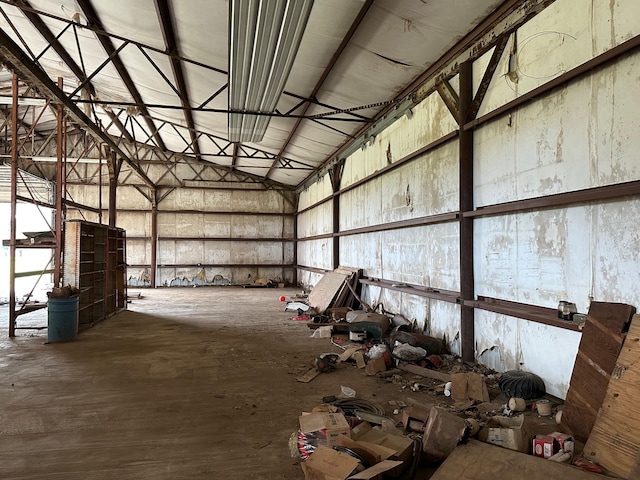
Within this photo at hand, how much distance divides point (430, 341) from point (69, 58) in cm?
833

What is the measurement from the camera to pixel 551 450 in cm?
247

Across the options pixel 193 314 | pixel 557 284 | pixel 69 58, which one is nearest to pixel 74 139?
pixel 69 58

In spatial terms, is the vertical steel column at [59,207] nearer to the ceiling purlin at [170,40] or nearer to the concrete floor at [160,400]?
the concrete floor at [160,400]

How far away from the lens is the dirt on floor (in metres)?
2.68

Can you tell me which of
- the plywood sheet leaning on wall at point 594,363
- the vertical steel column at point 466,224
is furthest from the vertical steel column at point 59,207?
the plywood sheet leaning on wall at point 594,363

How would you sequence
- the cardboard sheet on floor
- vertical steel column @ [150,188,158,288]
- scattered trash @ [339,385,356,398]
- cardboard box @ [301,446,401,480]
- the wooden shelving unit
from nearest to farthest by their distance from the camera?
cardboard box @ [301,446,401,480], the cardboard sheet on floor, scattered trash @ [339,385,356,398], the wooden shelving unit, vertical steel column @ [150,188,158,288]

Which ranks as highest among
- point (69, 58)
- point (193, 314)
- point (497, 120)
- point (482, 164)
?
point (69, 58)

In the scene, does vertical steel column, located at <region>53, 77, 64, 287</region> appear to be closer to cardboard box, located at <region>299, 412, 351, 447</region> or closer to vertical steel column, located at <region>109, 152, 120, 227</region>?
vertical steel column, located at <region>109, 152, 120, 227</region>

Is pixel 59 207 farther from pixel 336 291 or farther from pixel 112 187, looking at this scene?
pixel 336 291

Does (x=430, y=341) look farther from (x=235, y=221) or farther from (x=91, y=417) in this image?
(x=235, y=221)

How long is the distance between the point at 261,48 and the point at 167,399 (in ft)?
12.7

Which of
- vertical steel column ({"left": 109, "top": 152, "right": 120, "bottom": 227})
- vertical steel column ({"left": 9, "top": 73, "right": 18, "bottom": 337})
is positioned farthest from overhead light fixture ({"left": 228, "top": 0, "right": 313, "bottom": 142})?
vertical steel column ({"left": 109, "top": 152, "right": 120, "bottom": 227})

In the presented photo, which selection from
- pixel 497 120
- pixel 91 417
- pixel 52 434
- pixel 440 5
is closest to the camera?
pixel 52 434

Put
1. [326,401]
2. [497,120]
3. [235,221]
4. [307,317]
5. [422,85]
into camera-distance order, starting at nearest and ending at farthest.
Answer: [326,401] → [497,120] → [422,85] → [307,317] → [235,221]
